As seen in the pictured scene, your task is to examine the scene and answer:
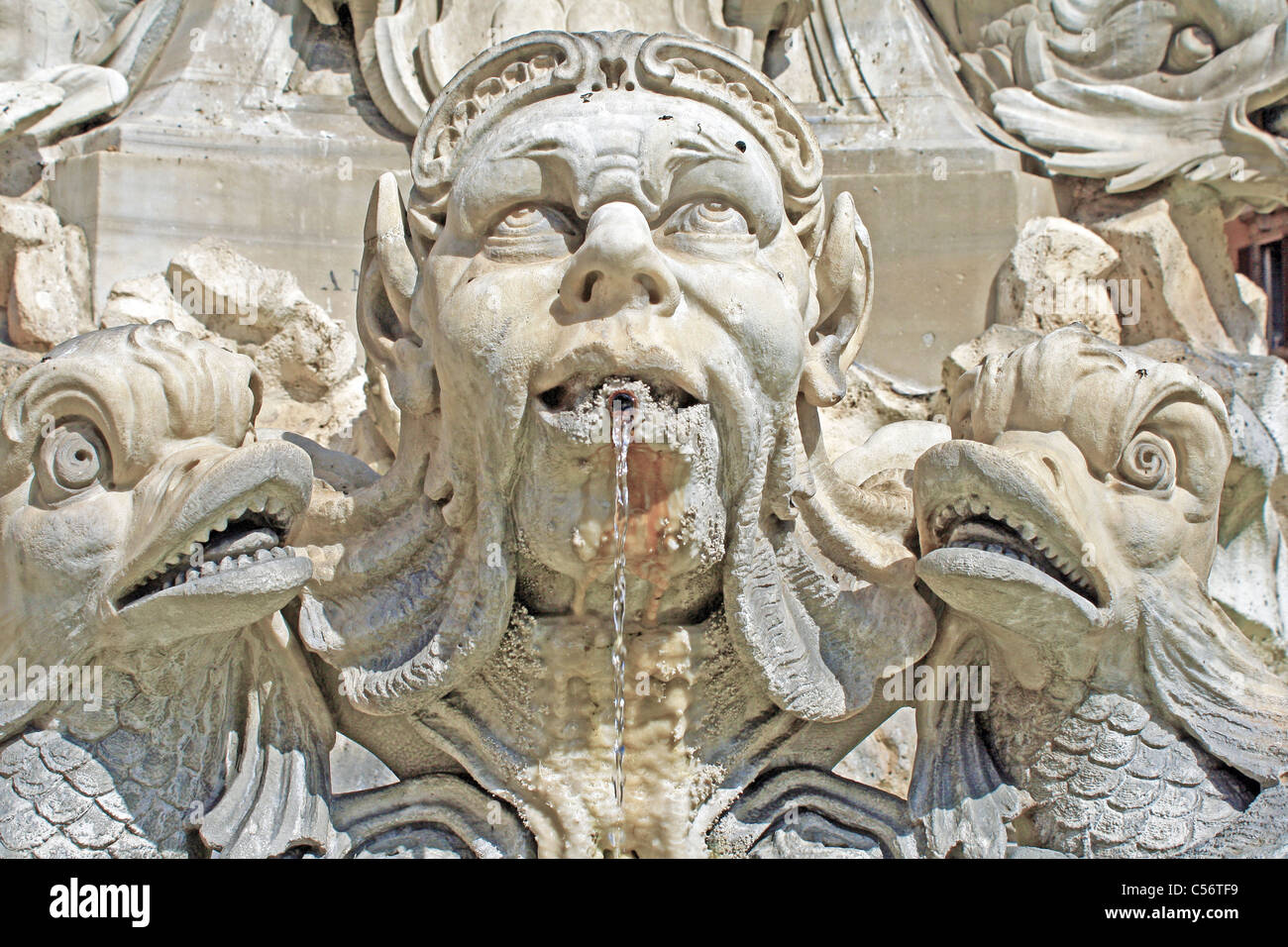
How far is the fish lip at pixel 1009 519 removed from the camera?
2.67 meters

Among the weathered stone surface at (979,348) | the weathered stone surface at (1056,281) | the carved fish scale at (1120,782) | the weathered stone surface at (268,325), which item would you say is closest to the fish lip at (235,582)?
the weathered stone surface at (268,325)

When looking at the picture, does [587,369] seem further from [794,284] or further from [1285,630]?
[1285,630]

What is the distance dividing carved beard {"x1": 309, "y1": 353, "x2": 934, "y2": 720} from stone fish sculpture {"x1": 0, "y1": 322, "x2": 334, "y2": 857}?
0.98 feet

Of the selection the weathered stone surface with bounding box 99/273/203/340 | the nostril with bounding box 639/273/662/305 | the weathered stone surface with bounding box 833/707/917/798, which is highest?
the weathered stone surface with bounding box 99/273/203/340

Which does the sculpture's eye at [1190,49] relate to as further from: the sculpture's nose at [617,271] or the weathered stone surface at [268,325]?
the weathered stone surface at [268,325]

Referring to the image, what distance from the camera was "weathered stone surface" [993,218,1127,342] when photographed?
4.05 m

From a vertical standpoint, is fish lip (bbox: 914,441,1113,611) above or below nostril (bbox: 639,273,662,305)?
below

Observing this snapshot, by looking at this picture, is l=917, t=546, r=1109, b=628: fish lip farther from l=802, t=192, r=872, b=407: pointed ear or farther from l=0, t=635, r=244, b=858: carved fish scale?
l=0, t=635, r=244, b=858: carved fish scale

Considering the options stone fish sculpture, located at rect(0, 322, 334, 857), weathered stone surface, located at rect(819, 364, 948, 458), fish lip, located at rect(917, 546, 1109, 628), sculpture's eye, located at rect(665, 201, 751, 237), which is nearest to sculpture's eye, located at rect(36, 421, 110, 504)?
stone fish sculpture, located at rect(0, 322, 334, 857)

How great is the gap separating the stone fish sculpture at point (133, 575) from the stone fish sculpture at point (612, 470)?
13.5 inches

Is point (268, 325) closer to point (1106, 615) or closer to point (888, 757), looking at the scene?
point (888, 757)

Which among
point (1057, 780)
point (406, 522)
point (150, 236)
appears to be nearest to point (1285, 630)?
point (1057, 780)

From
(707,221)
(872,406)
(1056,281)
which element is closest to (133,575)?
(707,221)

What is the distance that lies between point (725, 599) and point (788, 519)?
0.78 feet
